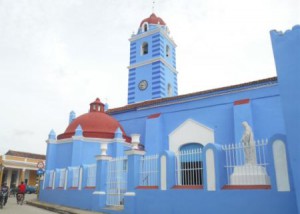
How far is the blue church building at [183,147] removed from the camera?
22.6ft

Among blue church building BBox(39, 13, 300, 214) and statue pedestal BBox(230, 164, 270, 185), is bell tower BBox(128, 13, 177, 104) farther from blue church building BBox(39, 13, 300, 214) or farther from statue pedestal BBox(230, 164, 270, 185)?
statue pedestal BBox(230, 164, 270, 185)

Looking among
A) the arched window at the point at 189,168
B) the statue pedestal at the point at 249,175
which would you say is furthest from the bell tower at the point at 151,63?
the statue pedestal at the point at 249,175

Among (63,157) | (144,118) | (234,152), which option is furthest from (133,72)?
(234,152)

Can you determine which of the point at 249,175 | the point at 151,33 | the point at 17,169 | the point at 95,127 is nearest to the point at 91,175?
the point at 95,127

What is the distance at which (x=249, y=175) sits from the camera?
7648 millimetres

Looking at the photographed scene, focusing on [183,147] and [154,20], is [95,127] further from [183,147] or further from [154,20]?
[154,20]

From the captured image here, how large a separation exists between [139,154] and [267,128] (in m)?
7.22

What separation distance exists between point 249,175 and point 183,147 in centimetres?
880

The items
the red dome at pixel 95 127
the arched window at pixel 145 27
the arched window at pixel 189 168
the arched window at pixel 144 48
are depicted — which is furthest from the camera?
the arched window at pixel 145 27

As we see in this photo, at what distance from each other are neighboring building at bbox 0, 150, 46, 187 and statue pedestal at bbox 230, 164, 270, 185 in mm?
30253

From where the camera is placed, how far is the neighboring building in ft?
112

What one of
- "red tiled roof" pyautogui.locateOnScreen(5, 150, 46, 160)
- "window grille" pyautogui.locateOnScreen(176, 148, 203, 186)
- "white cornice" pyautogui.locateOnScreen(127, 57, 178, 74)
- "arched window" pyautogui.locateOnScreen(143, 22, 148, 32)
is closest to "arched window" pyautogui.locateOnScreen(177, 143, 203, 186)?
"window grille" pyautogui.locateOnScreen(176, 148, 203, 186)

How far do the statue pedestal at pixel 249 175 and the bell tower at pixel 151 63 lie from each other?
607 inches

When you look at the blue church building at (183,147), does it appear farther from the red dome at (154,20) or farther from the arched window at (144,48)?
the red dome at (154,20)
